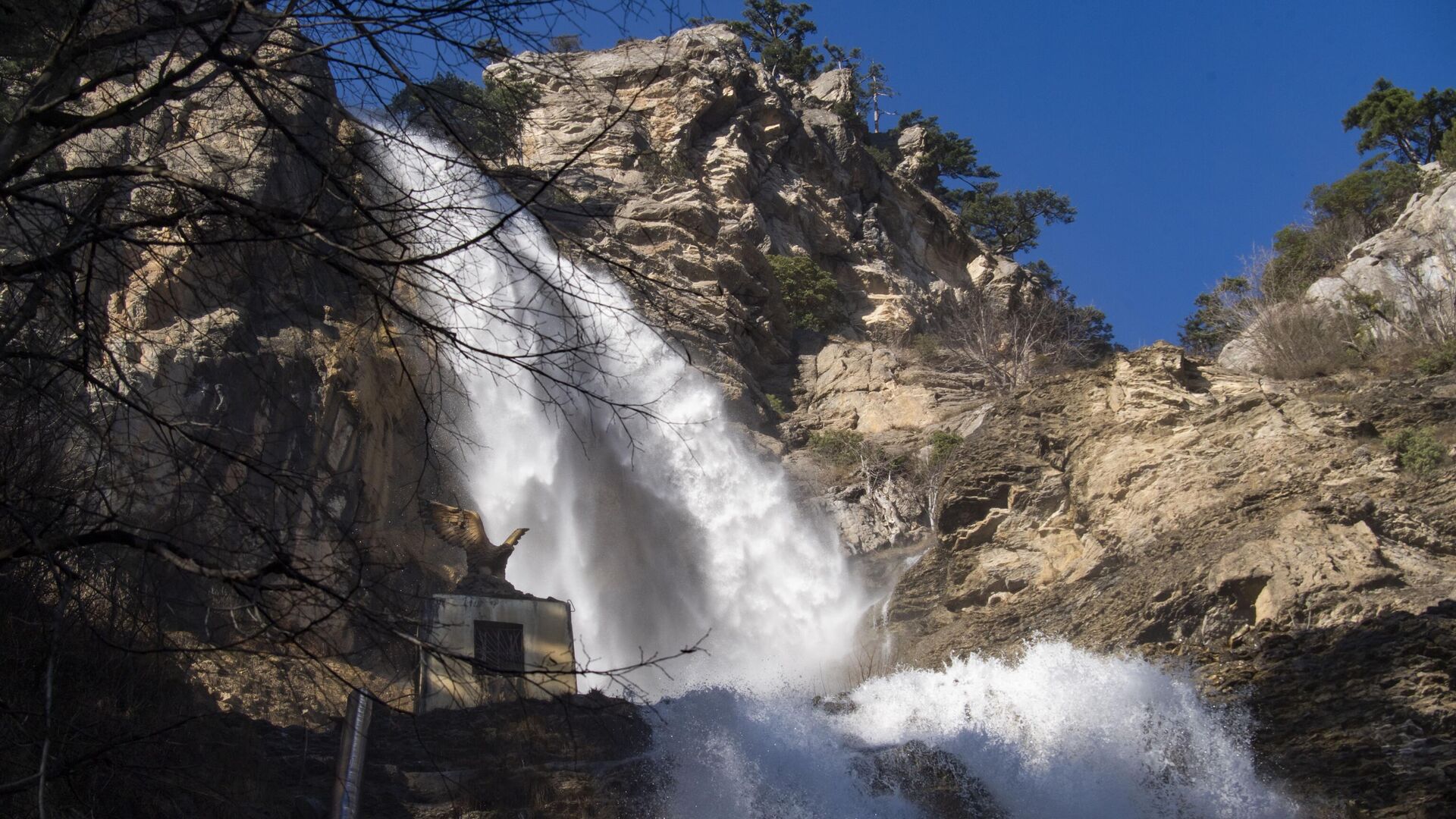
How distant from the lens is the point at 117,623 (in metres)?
5.46

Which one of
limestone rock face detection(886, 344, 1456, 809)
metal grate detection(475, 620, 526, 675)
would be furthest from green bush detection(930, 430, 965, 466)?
metal grate detection(475, 620, 526, 675)

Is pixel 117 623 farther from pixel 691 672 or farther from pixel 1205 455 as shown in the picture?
pixel 691 672

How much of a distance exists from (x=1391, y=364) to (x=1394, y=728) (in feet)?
37.2

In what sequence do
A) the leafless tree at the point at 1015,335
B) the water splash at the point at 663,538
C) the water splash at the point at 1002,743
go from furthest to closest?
1. the leafless tree at the point at 1015,335
2. the water splash at the point at 663,538
3. the water splash at the point at 1002,743

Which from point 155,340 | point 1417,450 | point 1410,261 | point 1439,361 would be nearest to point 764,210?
point 1410,261

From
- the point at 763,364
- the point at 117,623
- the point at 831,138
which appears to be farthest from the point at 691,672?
the point at 831,138

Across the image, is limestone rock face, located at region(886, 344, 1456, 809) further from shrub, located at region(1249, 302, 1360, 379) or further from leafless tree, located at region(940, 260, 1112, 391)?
leafless tree, located at region(940, 260, 1112, 391)

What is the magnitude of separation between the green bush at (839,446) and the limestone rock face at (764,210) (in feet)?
6.00

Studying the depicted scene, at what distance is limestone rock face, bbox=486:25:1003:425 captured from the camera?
2897 centimetres

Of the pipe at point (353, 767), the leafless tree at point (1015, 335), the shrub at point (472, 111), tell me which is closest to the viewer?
the shrub at point (472, 111)

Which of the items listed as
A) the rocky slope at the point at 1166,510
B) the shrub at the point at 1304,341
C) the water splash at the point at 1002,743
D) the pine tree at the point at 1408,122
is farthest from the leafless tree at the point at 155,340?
the pine tree at the point at 1408,122

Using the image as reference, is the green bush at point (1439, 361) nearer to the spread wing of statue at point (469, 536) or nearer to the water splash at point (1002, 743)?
the water splash at point (1002, 743)

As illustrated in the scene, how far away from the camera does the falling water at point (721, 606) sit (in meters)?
4.77

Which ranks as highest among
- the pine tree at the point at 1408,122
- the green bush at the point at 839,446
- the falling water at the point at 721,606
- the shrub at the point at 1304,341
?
the pine tree at the point at 1408,122
